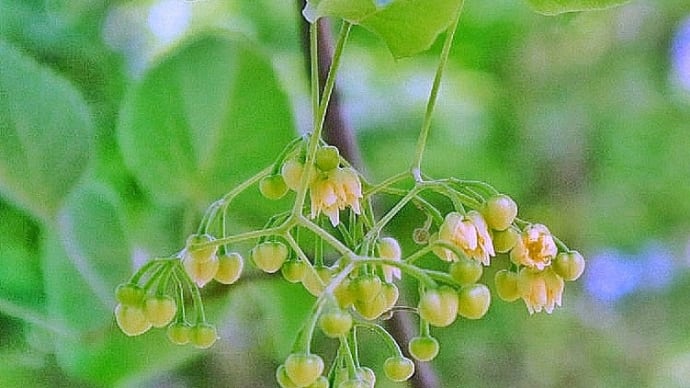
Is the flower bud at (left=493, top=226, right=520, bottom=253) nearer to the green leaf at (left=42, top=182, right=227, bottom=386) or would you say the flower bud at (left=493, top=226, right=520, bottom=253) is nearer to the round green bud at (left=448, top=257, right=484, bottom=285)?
the round green bud at (left=448, top=257, right=484, bottom=285)

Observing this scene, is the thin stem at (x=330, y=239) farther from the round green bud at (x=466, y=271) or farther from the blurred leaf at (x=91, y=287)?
the blurred leaf at (x=91, y=287)

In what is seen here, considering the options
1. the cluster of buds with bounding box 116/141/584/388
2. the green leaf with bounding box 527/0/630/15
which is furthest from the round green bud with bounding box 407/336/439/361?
the green leaf with bounding box 527/0/630/15

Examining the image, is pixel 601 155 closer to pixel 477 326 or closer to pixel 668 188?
pixel 668 188

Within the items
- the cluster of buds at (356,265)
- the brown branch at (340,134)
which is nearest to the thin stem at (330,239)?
the cluster of buds at (356,265)

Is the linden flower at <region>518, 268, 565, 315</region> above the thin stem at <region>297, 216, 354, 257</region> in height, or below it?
below

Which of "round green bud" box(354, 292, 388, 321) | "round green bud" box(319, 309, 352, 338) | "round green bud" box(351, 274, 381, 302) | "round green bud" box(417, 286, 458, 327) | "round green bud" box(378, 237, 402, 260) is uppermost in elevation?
"round green bud" box(319, 309, 352, 338)
